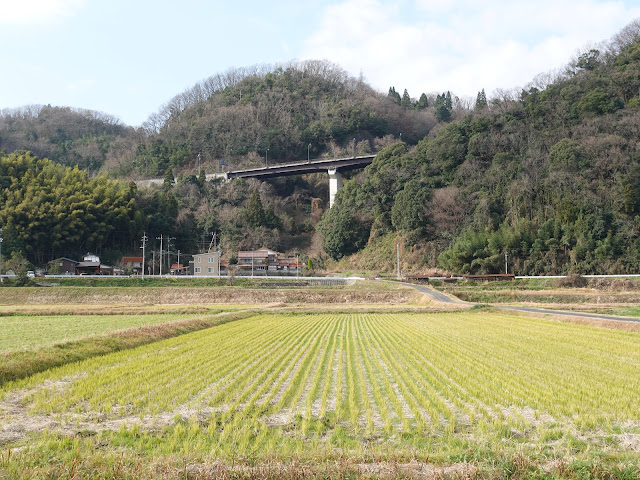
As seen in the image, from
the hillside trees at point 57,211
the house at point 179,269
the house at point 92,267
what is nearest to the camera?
the hillside trees at point 57,211

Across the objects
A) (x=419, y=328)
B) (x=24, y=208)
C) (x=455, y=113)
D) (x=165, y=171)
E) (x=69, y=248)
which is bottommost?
(x=419, y=328)

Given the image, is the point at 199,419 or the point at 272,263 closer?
the point at 199,419

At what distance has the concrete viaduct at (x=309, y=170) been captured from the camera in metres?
64.6

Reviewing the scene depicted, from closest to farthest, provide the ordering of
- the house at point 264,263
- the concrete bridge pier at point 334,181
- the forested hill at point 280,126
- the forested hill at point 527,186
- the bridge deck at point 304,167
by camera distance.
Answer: the forested hill at point 527,186 → the house at point 264,263 → the concrete bridge pier at point 334,181 → the bridge deck at point 304,167 → the forested hill at point 280,126

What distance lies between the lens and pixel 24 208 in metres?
49.1

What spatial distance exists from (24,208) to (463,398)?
172ft

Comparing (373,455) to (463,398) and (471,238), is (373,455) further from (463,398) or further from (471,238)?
(471,238)

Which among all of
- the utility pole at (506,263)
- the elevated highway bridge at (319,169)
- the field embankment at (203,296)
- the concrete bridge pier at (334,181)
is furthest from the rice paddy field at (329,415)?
the elevated highway bridge at (319,169)

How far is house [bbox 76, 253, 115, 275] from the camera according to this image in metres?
50.9

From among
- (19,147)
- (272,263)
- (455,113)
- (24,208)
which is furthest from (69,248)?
(455,113)

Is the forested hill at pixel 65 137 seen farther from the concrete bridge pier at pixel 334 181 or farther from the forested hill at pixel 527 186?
the forested hill at pixel 527 186

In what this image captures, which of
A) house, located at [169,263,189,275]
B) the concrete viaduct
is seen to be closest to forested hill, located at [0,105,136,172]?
the concrete viaduct

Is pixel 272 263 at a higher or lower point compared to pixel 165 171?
lower

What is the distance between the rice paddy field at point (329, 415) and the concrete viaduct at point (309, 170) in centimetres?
5339
